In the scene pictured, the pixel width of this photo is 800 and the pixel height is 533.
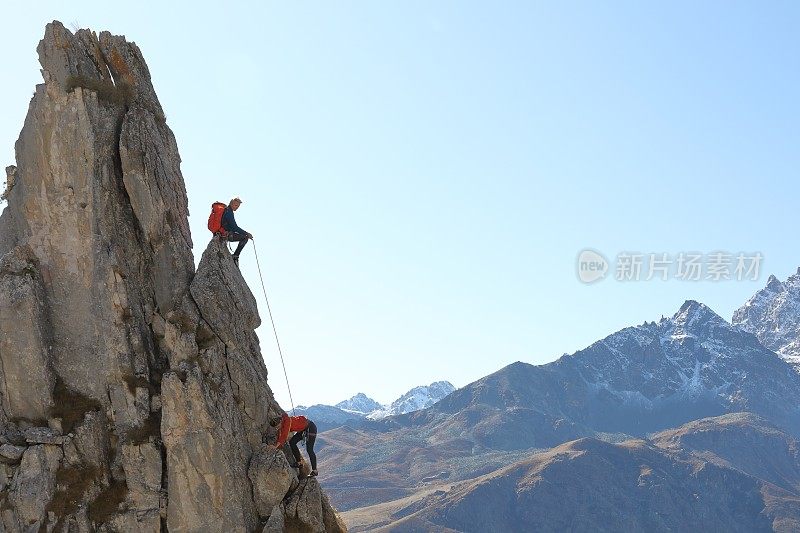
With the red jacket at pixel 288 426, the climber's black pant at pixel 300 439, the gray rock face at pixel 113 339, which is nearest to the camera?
the gray rock face at pixel 113 339

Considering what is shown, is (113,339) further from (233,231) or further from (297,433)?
(297,433)

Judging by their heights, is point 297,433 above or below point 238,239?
below

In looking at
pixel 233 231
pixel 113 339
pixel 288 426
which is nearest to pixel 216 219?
pixel 233 231

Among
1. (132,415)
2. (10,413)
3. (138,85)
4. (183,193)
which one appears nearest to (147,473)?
(132,415)

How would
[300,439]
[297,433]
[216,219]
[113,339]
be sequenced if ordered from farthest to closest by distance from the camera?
1. [216,219]
2. [300,439]
3. [297,433]
4. [113,339]

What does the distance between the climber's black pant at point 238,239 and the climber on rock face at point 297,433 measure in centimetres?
746

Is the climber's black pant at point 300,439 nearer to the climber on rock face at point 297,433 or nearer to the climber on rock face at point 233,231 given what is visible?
the climber on rock face at point 297,433

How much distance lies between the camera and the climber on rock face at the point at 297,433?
103ft

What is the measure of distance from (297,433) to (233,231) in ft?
29.7

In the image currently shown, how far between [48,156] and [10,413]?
9932mm

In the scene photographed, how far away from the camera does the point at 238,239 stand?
35.0 metres

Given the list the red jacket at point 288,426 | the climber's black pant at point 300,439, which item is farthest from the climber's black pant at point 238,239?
the climber's black pant at point 300,439

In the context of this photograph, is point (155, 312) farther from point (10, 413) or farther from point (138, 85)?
point (138, 85)

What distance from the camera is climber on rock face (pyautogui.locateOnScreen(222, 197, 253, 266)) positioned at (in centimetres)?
3453
